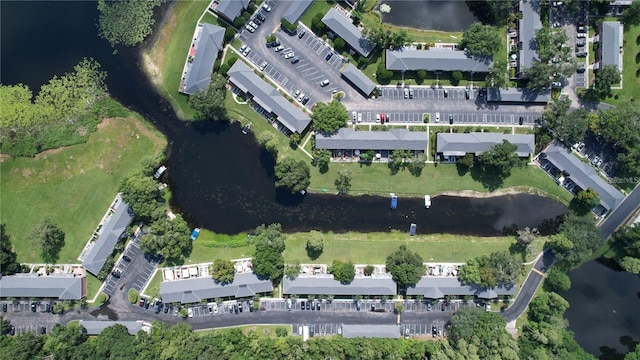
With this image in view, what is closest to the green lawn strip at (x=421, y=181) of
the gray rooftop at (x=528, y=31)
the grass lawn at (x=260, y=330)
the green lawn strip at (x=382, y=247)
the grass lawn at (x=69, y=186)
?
the green lawn strip at (x=382, y=247)

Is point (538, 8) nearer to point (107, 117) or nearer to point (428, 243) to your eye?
point (428, 243)

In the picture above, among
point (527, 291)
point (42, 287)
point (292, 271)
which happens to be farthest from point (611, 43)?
point (42, 287)

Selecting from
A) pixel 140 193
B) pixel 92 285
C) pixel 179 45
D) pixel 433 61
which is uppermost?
pixel 179 45

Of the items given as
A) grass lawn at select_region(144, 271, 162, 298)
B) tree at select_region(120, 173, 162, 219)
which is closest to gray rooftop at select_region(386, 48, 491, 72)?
tree at select_region(120, 173, 162, 219)

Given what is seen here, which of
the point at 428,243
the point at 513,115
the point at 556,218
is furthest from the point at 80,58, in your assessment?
the point at 556,218

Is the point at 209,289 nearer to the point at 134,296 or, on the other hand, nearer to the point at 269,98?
the point at 134,296

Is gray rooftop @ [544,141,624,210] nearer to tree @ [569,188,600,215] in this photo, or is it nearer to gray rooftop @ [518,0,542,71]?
tree @ [569,188,600,215]
